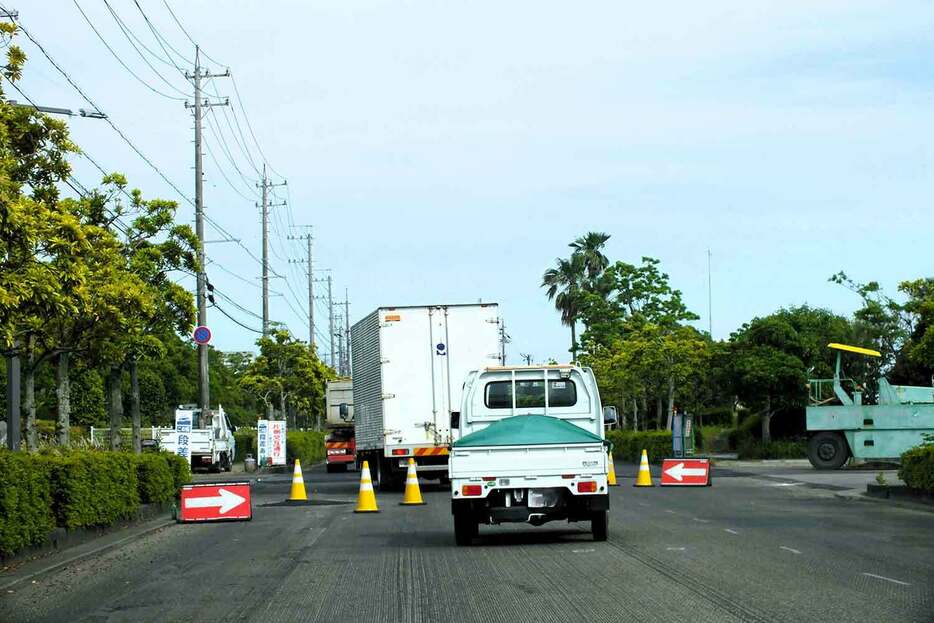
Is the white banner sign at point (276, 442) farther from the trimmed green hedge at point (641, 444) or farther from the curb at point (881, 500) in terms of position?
the curb at point (881, 500)

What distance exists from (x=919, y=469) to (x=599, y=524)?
424 inches

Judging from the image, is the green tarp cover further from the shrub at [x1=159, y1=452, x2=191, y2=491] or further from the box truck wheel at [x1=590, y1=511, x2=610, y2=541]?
the shrub at [x1=159, y1=452, x2=191, y2=491]

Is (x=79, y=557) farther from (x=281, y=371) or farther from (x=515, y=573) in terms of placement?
(x=281, y=371)

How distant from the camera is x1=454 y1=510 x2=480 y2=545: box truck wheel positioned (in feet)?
54.2

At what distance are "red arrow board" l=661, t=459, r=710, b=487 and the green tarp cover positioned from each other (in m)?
14.2

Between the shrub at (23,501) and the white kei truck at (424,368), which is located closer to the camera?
the shrub at (23,501)

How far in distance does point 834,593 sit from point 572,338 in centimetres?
7389

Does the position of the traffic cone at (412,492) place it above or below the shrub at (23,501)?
below

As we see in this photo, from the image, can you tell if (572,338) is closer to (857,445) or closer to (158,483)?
(857,445)

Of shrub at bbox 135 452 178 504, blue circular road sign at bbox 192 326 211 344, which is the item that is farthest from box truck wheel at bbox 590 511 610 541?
blue circular road sign at bbox 192 326 211 344

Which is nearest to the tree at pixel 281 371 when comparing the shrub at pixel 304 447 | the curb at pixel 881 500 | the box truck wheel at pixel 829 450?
the shrub at pixel 304 447

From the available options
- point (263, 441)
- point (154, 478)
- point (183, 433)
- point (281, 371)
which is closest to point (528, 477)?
point (154, 478)

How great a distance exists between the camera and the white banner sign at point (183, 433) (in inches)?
1796

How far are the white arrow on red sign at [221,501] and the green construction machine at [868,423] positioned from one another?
70.0 ft
